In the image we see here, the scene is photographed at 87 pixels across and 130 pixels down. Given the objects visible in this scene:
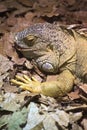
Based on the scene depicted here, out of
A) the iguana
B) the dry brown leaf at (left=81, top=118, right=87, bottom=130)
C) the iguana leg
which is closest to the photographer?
the dry brown leaf at (left=81, top=118, right=87, bottom=130)

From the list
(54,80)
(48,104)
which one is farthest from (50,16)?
(48,104)

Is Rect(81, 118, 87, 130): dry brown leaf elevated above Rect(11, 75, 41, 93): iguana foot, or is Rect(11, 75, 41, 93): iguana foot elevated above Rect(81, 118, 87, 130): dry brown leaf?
Rect(11, 75, 41, 93): iguana foot

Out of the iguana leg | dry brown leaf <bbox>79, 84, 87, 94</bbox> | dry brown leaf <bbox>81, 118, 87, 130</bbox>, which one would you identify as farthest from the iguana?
dry brown leaf <bbox>81, 118, 87, 130</bbox>

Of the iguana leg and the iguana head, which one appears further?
the iguana head

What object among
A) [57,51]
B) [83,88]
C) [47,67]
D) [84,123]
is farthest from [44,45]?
[84,123]

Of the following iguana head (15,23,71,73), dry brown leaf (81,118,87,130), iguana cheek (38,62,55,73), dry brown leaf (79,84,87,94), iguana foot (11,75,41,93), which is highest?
iguana head (15,23,71,73)

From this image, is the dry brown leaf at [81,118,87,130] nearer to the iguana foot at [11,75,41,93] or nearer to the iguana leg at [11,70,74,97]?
the iguana leg at [11,70,74,97]

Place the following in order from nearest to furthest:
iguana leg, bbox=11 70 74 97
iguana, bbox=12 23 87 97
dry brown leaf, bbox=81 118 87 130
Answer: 1. dry brown leaf, bbox=81 118 87 130
2. iguana leg, bbox=11 70 74 97
3. iguana, bbox=12 23 87 97

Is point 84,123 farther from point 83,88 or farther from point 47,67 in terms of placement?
point 47,67
